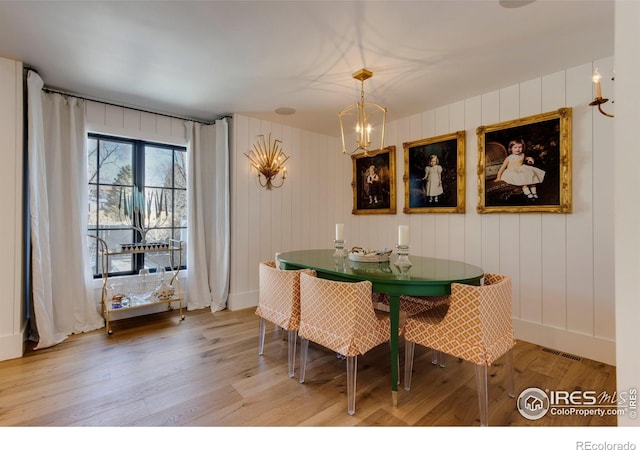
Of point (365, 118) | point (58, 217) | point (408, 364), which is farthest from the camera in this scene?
point (58, 217)

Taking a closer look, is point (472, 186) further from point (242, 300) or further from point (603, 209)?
point (242, 300)

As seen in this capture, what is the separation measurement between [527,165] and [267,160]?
2872 millimetres

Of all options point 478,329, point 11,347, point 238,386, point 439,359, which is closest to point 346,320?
point 478,329

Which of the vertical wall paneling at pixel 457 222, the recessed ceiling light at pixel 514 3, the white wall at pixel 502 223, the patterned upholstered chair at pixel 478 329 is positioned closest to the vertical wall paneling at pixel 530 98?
the white wall at pixel 502 223

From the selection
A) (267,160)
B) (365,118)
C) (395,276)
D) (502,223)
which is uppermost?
(365,118)

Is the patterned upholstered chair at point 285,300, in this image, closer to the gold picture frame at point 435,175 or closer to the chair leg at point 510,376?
the chair leg at point 510,376

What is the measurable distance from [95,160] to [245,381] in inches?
114

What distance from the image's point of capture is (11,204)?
2.40m

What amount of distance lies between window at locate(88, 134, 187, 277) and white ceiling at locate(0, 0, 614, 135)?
0.61 metres

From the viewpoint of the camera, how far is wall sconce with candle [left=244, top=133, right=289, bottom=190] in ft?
12.6

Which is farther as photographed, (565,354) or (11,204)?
(565,354)

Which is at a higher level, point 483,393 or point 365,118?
point 365,118

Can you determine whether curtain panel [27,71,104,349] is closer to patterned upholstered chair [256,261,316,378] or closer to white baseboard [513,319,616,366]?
patterned upholstered chair [256,261,316,378]

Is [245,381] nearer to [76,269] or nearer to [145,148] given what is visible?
[76,269]
